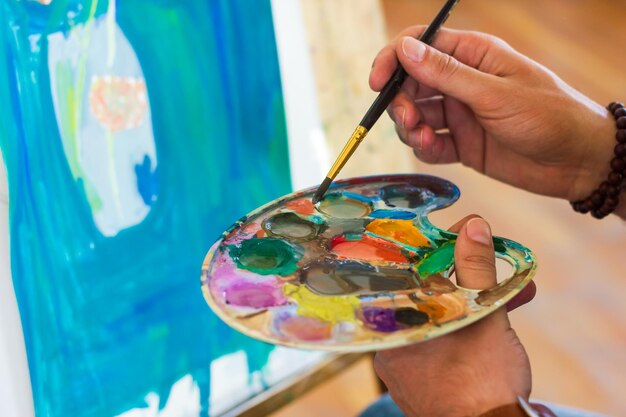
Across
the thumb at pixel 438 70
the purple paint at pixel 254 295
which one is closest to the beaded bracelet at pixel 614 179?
the thumb at pixel 438 70

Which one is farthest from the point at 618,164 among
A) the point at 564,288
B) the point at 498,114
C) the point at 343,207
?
the point at 564,288

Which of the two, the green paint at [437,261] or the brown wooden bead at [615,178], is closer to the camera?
the green paint at [437,261]

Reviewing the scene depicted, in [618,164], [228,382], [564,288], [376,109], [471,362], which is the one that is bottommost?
[564,288]

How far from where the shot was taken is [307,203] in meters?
0.79

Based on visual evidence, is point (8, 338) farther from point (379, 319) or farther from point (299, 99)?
point (299, 99)

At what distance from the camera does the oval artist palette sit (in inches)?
22.3

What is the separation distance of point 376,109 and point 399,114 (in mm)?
95

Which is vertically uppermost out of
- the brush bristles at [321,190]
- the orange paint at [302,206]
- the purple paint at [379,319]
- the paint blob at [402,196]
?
the brush bristles at [321,190]

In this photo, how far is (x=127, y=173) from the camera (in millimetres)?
817

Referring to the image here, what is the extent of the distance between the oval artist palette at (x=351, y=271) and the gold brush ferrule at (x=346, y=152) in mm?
38

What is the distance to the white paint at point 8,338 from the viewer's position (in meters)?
0.70

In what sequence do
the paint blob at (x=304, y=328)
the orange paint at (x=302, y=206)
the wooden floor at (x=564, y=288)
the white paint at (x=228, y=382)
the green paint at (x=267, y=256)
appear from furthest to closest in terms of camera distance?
the wooden floor at (x=564, y=288), the white paint at (x=228, y=382), the orange paint at (x=302, y=206), the green paint at (x=267, y=256), the paint blob at (x=304, y=328)

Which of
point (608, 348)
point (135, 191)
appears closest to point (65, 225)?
point (135, 191)

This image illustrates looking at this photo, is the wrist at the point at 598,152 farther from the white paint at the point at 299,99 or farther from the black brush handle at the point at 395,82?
the white paint at the point at 299,99
